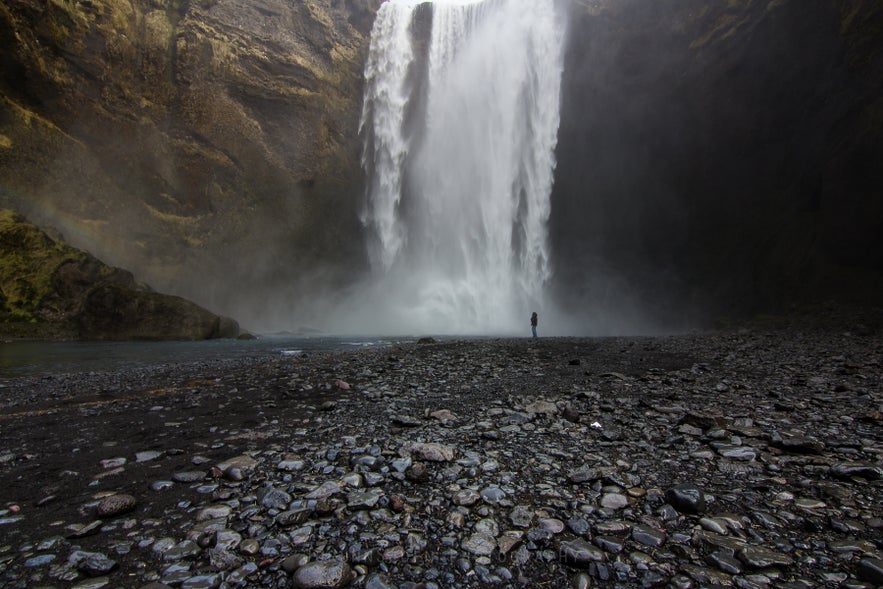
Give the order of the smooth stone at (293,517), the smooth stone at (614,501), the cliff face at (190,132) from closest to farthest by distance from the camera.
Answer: the smooth stone at (293,517)
the smooth stone at (614,501)
the cliff face at (190,132)

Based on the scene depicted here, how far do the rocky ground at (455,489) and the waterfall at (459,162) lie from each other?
2449 cm

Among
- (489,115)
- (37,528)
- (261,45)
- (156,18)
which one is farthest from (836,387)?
(156,18)

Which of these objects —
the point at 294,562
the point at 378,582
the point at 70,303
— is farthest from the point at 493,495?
the point at 70,303

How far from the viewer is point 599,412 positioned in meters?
4.54

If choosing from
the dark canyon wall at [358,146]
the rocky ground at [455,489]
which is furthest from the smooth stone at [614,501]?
the dark canyon wall at [358,146]

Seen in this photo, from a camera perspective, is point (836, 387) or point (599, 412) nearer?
point (599, 412)

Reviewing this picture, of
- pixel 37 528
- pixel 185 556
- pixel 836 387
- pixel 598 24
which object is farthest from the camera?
pixel 598 24

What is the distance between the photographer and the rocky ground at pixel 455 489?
74.7 inches

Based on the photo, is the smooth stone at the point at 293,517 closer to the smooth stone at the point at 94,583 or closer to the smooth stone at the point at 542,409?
the smooth stone at the point at 94,583

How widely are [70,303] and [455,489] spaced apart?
30868mm

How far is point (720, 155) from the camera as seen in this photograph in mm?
24219

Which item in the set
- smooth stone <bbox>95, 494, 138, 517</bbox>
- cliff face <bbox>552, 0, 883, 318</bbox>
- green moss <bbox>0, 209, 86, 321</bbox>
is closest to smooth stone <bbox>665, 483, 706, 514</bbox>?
smooth stone <bbox>95, 494, 138, 517</bbox>

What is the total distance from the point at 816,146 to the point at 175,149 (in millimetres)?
41736

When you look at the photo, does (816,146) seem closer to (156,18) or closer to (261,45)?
(261,45)
